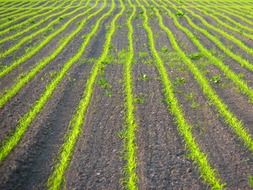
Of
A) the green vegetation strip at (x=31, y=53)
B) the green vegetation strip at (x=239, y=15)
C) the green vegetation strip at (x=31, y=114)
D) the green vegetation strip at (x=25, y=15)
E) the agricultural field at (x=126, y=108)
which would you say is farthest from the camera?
the green vegetation strip at (x=239, y=15)

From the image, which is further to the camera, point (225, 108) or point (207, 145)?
point (225, 108)

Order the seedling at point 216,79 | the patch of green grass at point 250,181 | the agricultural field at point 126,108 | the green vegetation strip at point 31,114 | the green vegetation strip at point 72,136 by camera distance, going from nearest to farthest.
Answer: the patch of green grass at point 250,181
the green vegetation strip at point 72,136
the agricultural field at point 126,108
the green vegetation strip at point 31,114
the seedling at point 216,79

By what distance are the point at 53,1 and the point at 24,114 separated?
93.0 ft

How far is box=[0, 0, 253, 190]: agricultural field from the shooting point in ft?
27.2

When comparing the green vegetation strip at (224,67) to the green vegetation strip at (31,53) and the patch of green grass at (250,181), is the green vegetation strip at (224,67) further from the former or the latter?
the green vegetation strip at (31,53)

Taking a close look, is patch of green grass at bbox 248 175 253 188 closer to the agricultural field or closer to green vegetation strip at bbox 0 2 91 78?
the agricultural field

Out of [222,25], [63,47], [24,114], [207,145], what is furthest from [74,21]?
[207,145]

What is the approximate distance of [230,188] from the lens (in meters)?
7.79

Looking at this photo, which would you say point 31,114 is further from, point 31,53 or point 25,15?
point 25,15

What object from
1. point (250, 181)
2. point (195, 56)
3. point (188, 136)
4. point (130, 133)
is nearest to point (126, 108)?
point (130, 133)

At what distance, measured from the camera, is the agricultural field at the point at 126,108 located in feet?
27.2

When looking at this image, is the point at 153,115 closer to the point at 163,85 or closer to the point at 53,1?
the point at 163,85

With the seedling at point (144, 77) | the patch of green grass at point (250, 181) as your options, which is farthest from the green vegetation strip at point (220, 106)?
the seedling at point (144, 77)

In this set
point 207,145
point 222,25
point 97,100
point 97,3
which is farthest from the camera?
point 97,3
